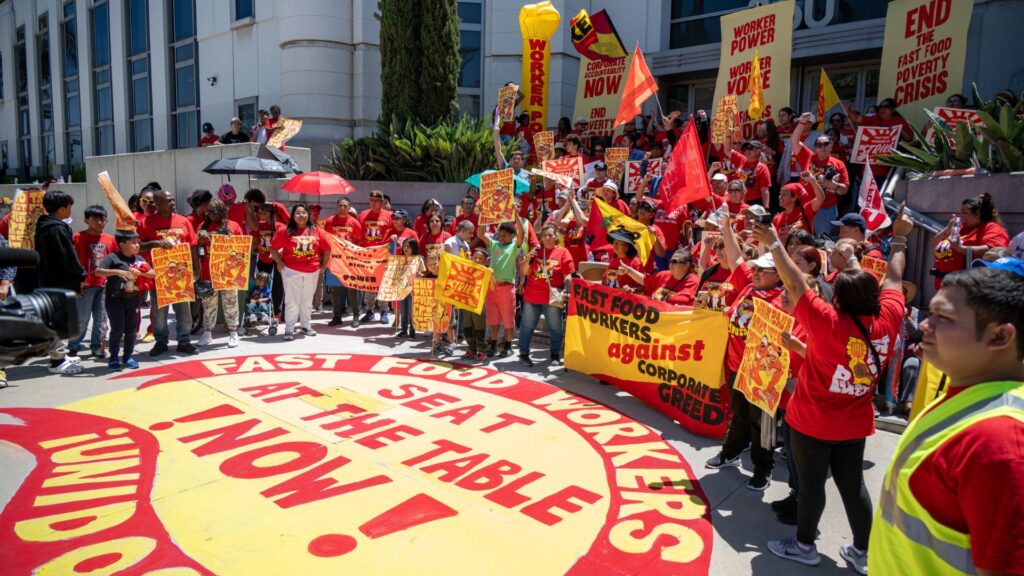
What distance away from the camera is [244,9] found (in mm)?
19844

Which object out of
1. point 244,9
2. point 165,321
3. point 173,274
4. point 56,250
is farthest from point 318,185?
point 244,9

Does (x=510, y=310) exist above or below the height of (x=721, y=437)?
above

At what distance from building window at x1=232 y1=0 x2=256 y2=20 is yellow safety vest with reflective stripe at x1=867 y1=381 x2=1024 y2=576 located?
20.9m

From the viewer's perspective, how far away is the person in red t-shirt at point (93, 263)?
24.4 ft

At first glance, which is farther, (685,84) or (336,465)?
(685,84)

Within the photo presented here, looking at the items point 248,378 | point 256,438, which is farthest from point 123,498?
point 248,378

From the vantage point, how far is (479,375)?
24.6ft

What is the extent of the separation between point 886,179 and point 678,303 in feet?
13.3

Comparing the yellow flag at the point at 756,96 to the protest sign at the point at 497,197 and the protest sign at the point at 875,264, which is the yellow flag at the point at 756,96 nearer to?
the protest sign at the point at 497,197

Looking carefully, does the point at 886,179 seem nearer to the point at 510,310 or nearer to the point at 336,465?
the point at 510,310

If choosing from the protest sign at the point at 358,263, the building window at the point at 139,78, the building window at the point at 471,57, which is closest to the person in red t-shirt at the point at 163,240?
the protest sign at the point at 358,263

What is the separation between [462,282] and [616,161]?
365cm

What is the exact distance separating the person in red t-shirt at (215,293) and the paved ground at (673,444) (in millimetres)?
193

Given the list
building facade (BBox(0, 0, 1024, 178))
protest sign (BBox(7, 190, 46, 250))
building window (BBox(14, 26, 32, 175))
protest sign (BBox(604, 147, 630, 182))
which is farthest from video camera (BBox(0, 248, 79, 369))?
building window (BBox(14, 26, 32, 175))
